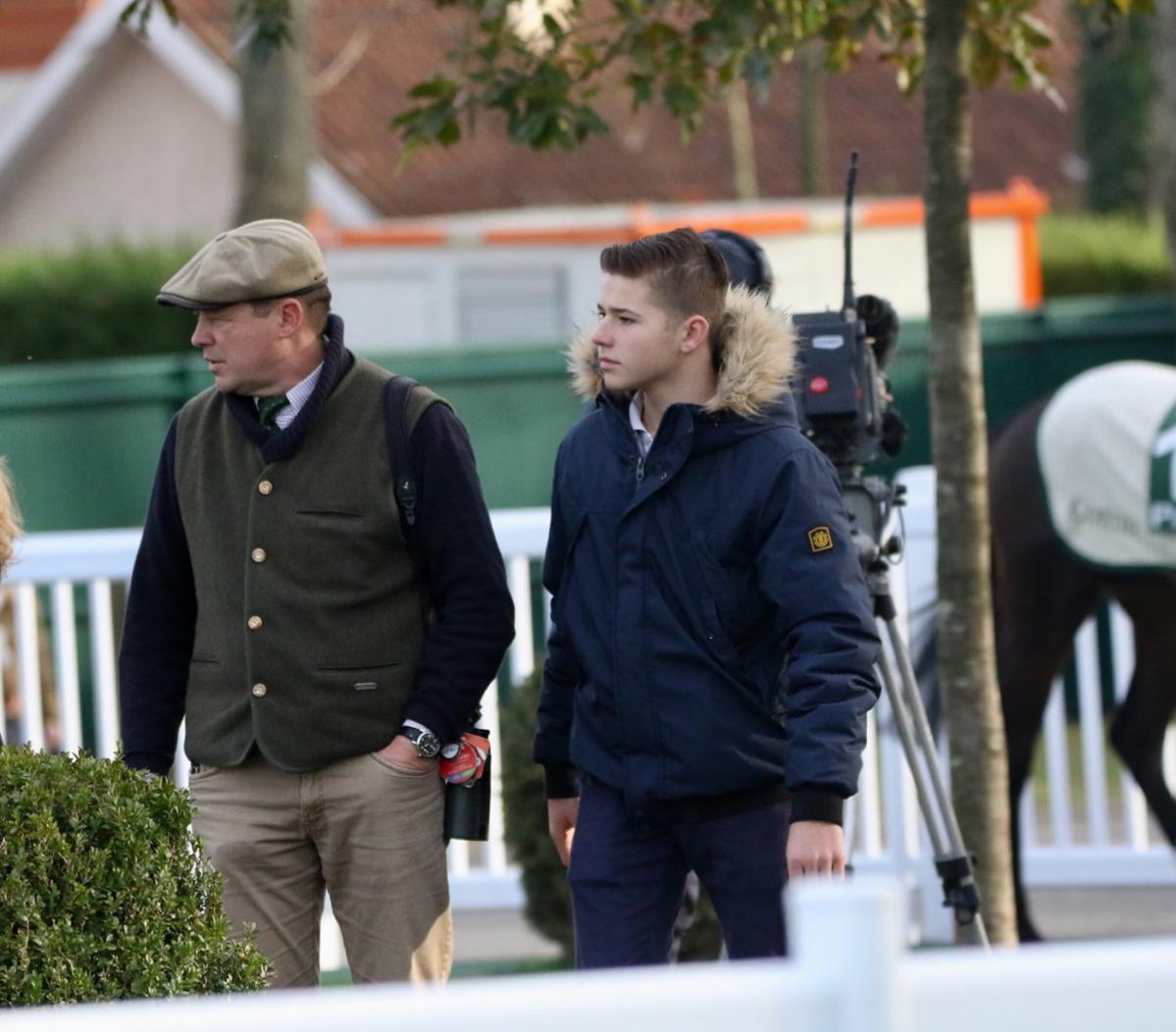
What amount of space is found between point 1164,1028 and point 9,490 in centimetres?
304

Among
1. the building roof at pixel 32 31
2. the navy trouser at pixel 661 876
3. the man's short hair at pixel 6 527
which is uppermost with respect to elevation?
the building roof at pixel 32 31

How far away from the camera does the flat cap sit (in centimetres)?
372

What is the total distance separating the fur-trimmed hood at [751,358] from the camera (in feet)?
11.6

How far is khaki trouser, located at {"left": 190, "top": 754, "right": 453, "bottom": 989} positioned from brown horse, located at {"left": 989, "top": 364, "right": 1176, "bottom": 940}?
3.20m

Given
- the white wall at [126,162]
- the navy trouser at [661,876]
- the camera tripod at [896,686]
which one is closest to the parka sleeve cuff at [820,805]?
the navy trouser at [661,876]

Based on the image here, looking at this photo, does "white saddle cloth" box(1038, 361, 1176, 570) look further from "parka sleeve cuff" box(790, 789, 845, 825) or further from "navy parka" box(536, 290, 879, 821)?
"parka sleeve cuff" box(790, 789, 845, 825)

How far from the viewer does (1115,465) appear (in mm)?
6711

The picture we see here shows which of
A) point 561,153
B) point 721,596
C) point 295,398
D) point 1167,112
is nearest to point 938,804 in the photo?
point 721,596

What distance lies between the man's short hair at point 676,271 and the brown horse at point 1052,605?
3238 millimetres

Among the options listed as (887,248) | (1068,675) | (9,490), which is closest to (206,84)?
(887,248)

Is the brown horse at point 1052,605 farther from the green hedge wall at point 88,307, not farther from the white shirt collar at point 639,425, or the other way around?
the green hedge wall at point 88,307

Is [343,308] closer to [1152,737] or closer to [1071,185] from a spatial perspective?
[1152,737]

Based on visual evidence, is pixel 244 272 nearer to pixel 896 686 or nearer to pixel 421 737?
pixel 421 737

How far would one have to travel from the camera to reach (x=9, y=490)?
164 inches
